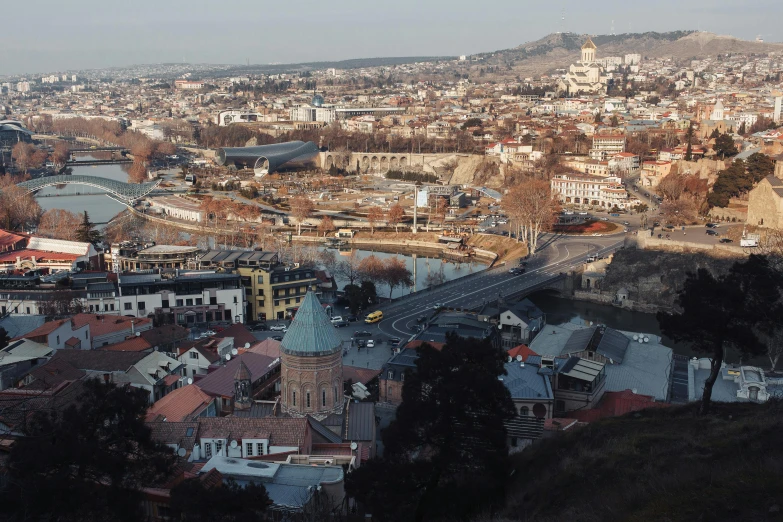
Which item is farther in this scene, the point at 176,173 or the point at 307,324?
the point at 176,173

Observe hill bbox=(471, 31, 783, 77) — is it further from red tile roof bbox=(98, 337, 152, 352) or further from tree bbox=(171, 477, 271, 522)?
tree bbox=(171, 477, 271, 522)

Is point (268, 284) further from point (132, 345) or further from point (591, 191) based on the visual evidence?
point (591, 191)

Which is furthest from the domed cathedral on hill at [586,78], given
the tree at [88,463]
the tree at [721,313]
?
the tree at [88,463]

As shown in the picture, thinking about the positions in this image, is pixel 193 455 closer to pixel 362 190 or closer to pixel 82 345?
pixel 82 345

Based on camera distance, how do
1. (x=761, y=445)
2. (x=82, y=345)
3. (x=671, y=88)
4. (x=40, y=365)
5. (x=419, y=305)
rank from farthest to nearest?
(x=671, y=88), (x=419, y=305), (x=82, y=345), (x=40, y=365), (x=761, y=445)

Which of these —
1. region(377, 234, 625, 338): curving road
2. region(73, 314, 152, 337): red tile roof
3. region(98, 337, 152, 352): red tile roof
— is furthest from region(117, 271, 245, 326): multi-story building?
region(377, 234, 625, 338): curving road

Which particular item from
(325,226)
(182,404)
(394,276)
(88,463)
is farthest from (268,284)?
(325,226)

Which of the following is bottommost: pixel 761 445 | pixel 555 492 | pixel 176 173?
pixel 176 173

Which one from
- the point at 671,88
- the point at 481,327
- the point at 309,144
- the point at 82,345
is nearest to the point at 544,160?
the point at 309,144
